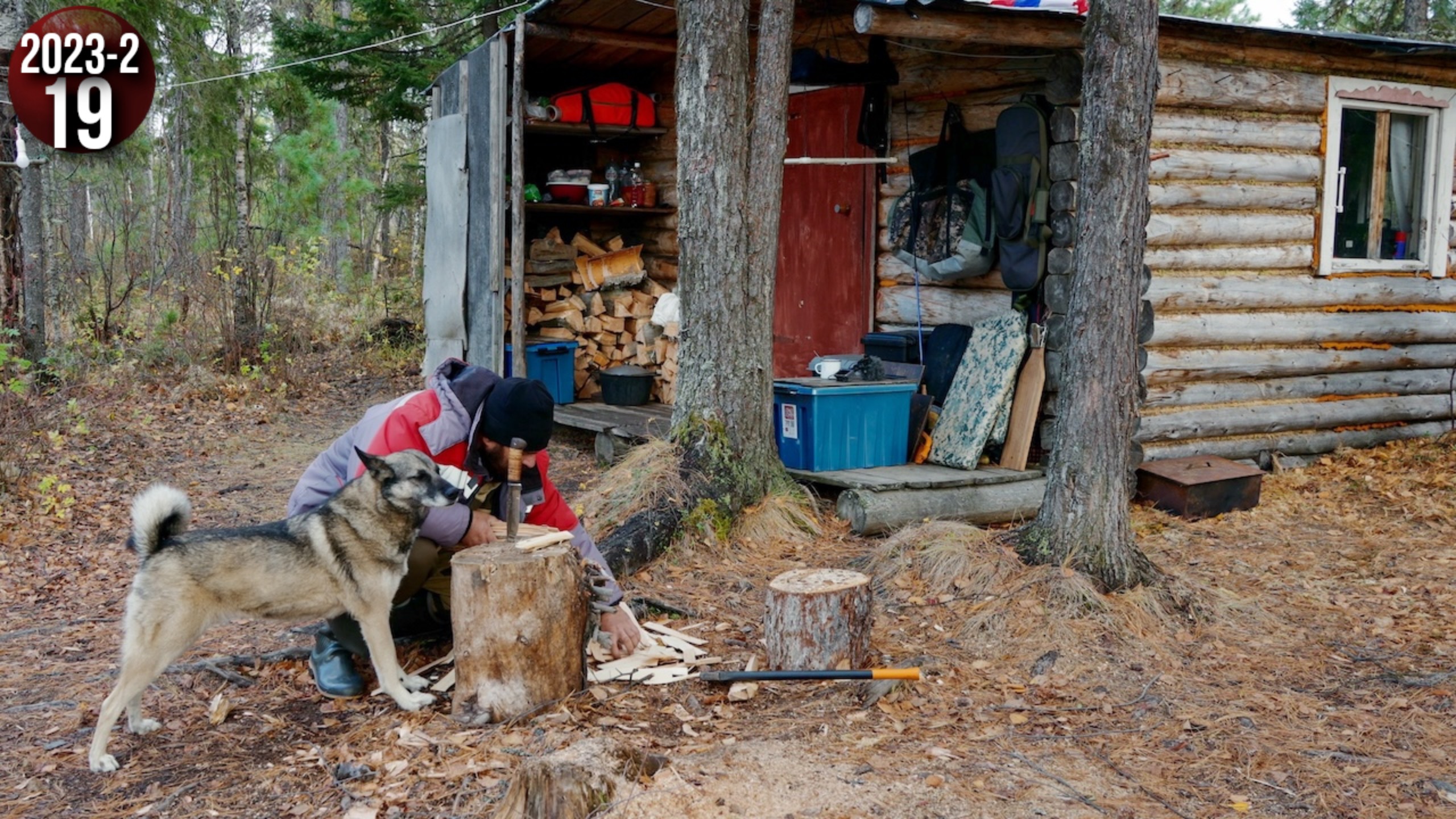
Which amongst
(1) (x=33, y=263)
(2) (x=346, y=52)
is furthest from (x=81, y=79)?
(2) (x=346, y=52)

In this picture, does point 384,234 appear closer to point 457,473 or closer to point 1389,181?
point 1389,181

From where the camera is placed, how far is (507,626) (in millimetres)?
4121

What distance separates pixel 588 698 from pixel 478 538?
770 mm

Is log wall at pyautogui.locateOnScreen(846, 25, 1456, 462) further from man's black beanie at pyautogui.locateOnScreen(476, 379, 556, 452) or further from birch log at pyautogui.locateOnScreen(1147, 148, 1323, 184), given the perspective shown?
man's black beanie at pyautogui.locateOnScreen(476, 379, 556, 452)

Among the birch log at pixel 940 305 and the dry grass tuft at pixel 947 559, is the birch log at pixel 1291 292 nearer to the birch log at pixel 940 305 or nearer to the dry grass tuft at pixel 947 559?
the birch log at pixel 940 305

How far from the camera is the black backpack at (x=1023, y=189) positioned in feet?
25.3

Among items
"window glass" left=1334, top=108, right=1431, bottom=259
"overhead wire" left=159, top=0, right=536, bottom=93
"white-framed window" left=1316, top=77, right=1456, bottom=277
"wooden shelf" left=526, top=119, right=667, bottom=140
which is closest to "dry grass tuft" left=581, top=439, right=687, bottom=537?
"wooden shelf" left=526, top=119, right=667, bottom=140

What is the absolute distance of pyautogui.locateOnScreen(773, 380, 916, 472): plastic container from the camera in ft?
25.3

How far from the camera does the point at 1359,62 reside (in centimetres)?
905

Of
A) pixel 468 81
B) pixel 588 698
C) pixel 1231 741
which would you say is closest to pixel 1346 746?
pixel 1231 741

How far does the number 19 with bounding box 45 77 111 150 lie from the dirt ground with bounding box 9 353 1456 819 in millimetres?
4508

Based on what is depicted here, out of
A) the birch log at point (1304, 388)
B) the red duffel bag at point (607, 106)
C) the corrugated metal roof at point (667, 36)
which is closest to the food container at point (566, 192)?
the red duffel bag at point (607, 106)

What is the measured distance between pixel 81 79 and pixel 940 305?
27.3 ft

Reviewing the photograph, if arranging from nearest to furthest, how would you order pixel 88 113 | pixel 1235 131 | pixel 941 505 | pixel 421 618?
pixel 421 618
pixel 941 505
pixel 1235 131
pixel 88 113
